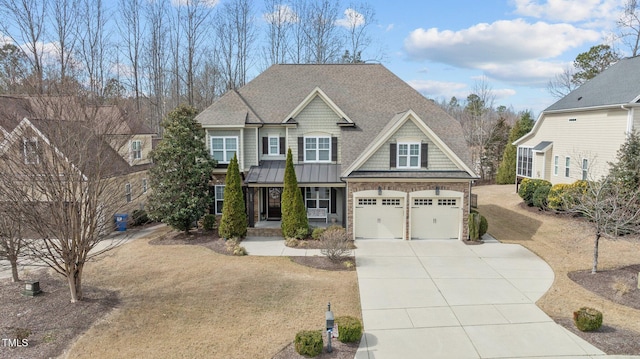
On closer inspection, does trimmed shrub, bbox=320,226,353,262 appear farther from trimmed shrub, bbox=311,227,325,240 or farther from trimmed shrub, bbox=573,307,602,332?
trimmed shrub, bbox=573,307,602,332

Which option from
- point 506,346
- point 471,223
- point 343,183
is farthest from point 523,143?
point 506,346

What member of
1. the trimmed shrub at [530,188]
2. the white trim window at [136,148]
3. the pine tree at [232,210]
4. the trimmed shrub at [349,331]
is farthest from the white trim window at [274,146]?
Answer: the trimmed shrub at [530,188]

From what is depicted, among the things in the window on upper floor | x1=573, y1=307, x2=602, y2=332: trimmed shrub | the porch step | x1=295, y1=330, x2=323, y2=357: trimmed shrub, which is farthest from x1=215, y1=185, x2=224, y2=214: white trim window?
the window on upper floor

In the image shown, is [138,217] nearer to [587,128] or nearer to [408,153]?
[408,153]

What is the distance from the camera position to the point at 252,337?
373 inches

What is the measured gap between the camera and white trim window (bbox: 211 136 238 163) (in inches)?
862

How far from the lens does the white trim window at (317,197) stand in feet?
72.3

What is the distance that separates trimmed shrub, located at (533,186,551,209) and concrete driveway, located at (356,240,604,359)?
8698mm

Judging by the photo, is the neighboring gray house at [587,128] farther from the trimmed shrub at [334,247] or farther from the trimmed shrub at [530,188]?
the trimmed shrub at [334,247]

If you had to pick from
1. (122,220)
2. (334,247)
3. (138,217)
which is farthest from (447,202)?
(138,217)

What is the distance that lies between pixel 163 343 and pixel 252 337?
211cm

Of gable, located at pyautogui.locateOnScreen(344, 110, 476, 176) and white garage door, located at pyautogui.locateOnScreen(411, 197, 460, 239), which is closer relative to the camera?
gable, located at pyautogui.locateOnScreen(344, 110, 476, 176)

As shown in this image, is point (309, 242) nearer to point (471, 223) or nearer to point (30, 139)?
point (471, 223)

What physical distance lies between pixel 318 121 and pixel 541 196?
15.1m
